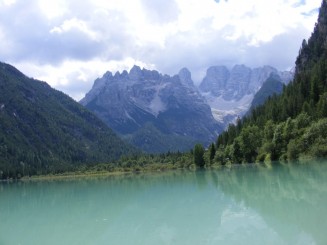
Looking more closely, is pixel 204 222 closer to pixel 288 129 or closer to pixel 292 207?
pixel 292 207

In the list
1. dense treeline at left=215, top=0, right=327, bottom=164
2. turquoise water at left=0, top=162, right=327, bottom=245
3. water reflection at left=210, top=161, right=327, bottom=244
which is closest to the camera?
water reflection at left=210, top=161, right=327, bottom=244

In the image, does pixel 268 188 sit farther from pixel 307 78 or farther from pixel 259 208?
pixel 307 78

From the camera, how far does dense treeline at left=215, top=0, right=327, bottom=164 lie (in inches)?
3305

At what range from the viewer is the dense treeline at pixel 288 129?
8394cm

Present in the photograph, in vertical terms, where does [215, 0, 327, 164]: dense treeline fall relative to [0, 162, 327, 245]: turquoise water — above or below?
above

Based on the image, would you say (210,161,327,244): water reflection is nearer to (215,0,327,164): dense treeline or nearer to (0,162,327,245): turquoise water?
(0,162,327,245): turquoise water

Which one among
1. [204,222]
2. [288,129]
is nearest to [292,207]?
[204,222]

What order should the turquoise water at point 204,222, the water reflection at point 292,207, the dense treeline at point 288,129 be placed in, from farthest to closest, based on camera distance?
the dense treeline at point 288,129 < the turquoise water at point 204,222 < the water reflection at point 292,207

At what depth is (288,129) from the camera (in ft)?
310

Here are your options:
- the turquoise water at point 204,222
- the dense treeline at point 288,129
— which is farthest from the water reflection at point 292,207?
the dense treeline at point 288,129

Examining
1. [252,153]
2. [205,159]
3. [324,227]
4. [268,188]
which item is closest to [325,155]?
[252,153]

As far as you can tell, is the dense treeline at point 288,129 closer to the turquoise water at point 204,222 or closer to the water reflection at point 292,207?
the water reflection at point 292,207

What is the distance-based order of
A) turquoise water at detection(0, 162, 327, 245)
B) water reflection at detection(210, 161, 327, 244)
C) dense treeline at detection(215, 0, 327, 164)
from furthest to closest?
dense treeline at detection(215, 0, 327, 164) → turquoise water at detection(0, 162, 327, 245) → water reflection at detection(210, 161, 327, 244)

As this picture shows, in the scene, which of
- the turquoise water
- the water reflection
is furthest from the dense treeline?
the turquoise water
